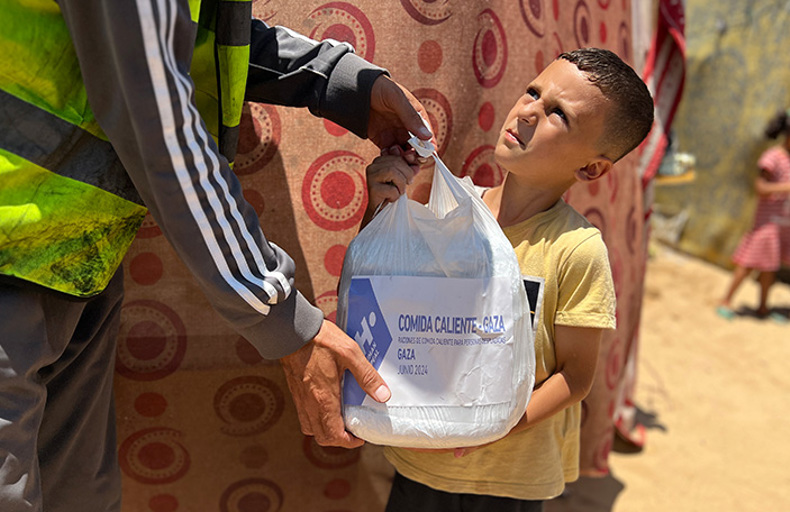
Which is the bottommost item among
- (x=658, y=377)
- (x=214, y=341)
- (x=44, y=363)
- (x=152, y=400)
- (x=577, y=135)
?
(x=658, y=377)

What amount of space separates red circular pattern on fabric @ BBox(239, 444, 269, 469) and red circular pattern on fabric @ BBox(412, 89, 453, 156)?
87 centimetres

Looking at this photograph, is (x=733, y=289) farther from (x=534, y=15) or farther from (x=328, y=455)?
(x=328, y=455)

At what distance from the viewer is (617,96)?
1.32 metres

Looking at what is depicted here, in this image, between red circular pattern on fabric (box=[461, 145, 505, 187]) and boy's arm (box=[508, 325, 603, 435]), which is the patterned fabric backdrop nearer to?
red circular pattern on fabric (box=[461, 145, 505, 187])

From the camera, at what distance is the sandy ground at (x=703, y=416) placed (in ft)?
8.57

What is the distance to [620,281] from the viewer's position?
2182 mm

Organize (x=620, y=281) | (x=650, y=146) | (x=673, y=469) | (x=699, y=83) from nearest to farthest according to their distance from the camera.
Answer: (x=620, y=281)
(x=650, y=146)
(x=673, y=469)
(x=699, y=83)

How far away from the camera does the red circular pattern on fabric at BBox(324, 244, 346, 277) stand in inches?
65.1

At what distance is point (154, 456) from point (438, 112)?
3.55 feet

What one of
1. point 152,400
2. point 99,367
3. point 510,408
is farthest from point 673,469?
point 99,367

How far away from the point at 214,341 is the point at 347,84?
69cm

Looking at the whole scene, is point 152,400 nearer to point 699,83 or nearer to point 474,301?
point 474,301

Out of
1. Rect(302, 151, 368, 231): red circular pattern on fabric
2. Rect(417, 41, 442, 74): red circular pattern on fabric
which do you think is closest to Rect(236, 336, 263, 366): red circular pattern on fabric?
Rect(302, 151, 368, 231): red circular pattern on fabric

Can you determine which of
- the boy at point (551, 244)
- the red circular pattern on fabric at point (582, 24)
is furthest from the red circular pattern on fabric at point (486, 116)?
the red circular pattern on fabric at point (582, 24)
